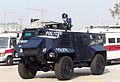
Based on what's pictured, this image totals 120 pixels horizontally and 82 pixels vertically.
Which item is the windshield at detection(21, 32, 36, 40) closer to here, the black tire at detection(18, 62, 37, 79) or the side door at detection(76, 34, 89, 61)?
the black tire at detection(18, 62, 37, 79)

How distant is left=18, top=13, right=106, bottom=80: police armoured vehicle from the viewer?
16.2 meters

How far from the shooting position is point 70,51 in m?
17.1

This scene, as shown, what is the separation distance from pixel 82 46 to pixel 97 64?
4.44 ft

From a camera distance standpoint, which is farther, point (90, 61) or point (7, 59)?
point (7, 59)

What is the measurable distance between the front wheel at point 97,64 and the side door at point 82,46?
59cm

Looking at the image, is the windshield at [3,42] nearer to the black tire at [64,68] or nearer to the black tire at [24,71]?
the black tire at [24,71]

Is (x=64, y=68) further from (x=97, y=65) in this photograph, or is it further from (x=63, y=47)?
(x=97, y=65)

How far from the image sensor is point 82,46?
18234 millimetres

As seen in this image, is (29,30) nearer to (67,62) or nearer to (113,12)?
(67,62)

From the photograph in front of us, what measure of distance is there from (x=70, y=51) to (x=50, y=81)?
5.06 ft

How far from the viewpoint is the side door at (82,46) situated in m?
18.0

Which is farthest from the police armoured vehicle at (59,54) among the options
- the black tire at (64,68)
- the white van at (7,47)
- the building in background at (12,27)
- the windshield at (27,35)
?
the building in background at (12,27)

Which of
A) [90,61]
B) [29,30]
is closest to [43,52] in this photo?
[29,30]

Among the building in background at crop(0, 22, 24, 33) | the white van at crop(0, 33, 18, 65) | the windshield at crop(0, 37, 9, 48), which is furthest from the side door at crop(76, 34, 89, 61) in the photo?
the building in background at crop(0, 22, 24, 33)
